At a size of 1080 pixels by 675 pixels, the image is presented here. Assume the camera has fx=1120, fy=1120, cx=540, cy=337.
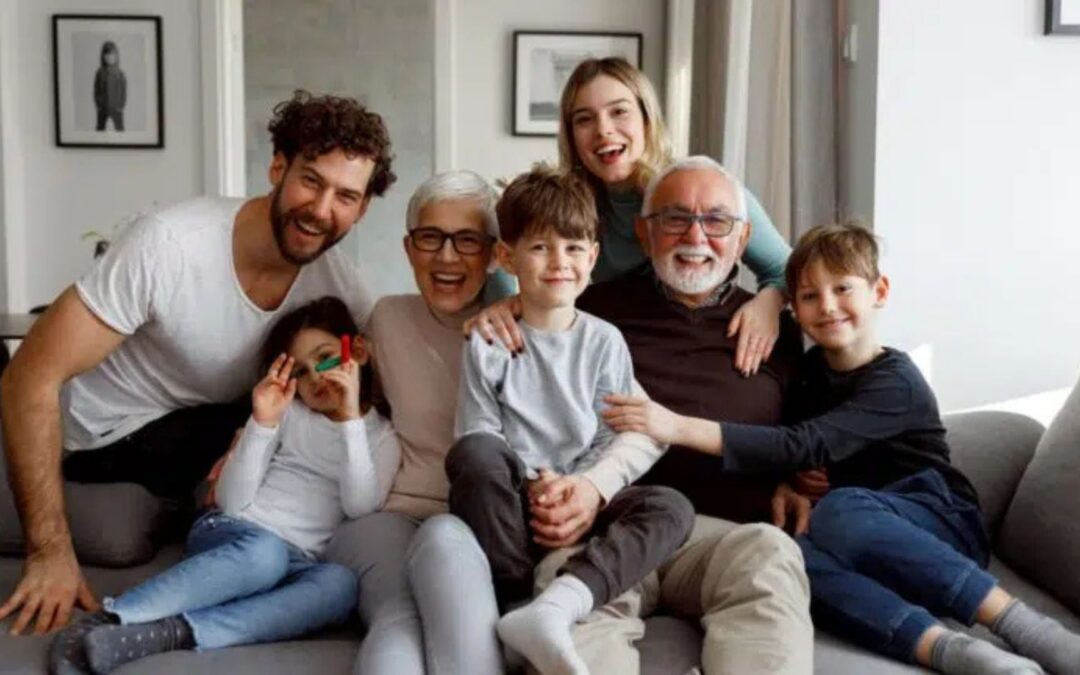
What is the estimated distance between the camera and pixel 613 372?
1.89 metres

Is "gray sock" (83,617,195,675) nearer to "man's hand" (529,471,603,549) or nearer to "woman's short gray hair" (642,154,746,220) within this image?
"man's hand" (529,471,603,549)

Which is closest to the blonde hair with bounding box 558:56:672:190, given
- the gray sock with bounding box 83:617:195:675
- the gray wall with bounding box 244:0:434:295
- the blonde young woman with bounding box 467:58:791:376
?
the blonde young woman with bounding box 467:58:791:376

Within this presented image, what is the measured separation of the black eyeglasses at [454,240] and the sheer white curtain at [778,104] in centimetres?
130

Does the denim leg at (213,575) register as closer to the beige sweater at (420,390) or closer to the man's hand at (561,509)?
the beige sweater at (420,390)

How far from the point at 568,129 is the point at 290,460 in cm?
91

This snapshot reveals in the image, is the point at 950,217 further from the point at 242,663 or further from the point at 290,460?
the point at 242,663

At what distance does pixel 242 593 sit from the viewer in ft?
5.60

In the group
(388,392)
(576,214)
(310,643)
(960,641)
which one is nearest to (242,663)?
(310,643)

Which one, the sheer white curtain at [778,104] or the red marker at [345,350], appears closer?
the red marker at [345,350]

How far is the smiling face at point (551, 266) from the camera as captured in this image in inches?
73.0

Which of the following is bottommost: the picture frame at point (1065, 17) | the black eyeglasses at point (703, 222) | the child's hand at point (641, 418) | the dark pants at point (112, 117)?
the child's hand at point (641, 418)

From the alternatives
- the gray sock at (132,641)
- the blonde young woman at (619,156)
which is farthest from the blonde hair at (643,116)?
the gray sock at (132,641)

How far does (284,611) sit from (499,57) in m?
4.56

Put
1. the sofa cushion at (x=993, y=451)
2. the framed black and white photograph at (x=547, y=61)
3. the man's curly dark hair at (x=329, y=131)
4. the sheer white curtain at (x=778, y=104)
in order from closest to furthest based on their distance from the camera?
the man's curly dark hair at (x=329, y=131) < the sofa cushion at (x=993, y=451) < the sheer white curtain at (x=778, y=104) < the framed black and white photograph at (x=547, y=61)
